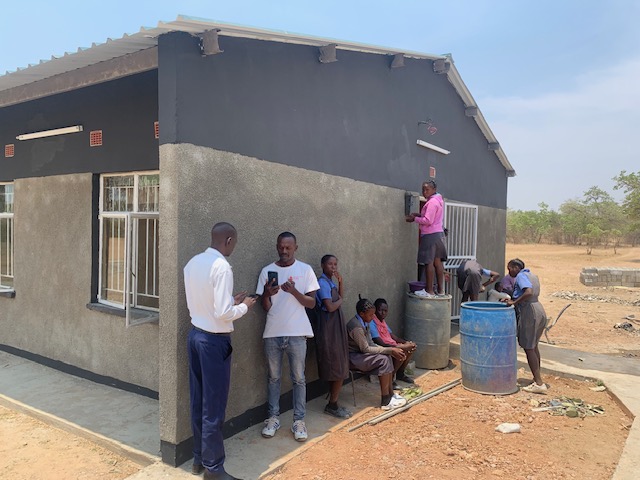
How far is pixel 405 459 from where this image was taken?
3.83m

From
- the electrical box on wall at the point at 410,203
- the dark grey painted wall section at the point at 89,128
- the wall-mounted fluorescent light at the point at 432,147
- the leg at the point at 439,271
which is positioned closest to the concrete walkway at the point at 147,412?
the leg at the point at 439,271

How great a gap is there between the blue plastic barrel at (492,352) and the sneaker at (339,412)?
168 cm

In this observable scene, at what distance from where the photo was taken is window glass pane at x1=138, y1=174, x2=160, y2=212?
16.2 ft

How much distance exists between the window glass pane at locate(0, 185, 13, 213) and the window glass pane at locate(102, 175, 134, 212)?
223 centimetres

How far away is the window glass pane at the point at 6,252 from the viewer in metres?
6.80

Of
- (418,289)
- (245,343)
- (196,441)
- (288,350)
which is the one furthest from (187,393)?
(418,289)

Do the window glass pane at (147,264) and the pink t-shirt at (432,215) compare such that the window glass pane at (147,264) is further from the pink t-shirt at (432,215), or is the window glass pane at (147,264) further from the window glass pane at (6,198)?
the pink t-shirt at (432,215)

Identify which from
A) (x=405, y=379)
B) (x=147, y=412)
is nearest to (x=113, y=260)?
(x=147, y=412)

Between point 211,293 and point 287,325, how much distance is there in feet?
3.68

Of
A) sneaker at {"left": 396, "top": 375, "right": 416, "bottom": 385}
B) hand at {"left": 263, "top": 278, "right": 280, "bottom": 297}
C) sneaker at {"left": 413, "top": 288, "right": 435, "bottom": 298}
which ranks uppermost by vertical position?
hand at {"left": 263, "top": 278, "right": 280, "bottom": 297}

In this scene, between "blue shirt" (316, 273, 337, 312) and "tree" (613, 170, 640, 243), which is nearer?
"blue shirt" (316, 273, 337, 312)

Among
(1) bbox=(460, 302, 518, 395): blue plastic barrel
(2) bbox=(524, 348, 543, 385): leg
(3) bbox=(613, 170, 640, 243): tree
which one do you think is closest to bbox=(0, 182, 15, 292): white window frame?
(1) bbox=(460, 302, 518, 395): blue plastic barrel

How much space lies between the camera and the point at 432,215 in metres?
6.59

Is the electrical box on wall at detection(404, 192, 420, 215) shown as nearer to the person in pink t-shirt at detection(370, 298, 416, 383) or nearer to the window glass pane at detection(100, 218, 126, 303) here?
the person in pink t-shirt at detection(370, 298, 416, 383)
